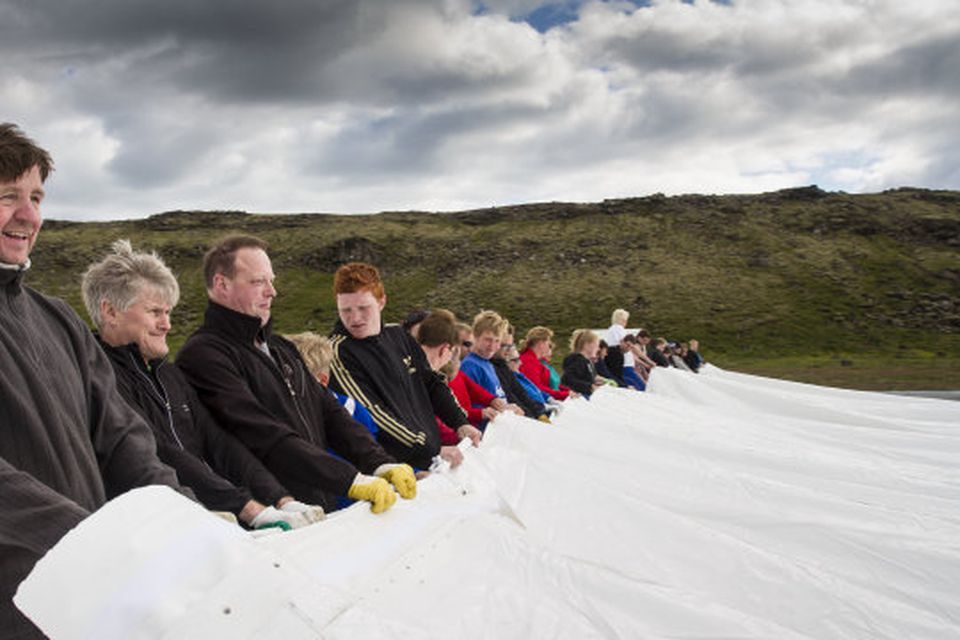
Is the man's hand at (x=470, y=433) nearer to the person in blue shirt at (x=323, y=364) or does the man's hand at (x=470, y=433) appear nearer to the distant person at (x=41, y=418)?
the person in blue shirt at (x=323, y=364)

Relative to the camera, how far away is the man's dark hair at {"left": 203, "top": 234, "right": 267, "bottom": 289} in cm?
323

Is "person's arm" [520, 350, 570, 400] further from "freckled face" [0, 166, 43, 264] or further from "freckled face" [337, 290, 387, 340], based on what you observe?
"freckled face" [0, 166, 43, 264]

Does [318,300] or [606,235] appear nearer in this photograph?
[318,300]

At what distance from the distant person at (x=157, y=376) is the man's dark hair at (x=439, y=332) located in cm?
243

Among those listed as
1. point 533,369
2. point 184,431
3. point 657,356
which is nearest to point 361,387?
point 184,431

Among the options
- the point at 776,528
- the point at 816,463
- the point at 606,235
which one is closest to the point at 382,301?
the point at 776,528

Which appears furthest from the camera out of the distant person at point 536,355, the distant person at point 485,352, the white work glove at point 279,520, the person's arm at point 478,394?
the distant person at point 536,355

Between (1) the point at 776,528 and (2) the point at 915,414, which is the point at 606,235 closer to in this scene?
(2) the point at 915,414

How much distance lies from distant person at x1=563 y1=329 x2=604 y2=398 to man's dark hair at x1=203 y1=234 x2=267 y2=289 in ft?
20.8

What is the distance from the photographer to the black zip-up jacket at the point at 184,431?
2.76m

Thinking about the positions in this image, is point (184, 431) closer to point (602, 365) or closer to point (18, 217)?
point (18, 217)

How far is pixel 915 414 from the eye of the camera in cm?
916

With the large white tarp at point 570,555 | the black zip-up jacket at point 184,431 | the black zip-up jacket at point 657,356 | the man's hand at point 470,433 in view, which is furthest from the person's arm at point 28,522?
the black zip-up jacket at point 657,356

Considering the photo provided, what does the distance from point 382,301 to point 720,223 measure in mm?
84510
